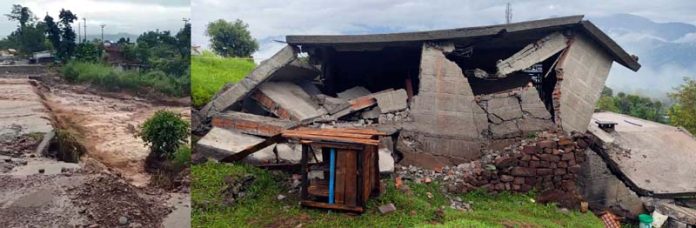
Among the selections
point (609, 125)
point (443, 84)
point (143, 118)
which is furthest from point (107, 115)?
point (609, 125)

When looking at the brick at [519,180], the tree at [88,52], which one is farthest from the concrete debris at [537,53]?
the tree at [88,52]

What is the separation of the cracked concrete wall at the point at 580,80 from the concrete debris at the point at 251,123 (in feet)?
13.6

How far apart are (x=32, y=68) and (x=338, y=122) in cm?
484

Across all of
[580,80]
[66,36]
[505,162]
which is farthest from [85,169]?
[580,80]

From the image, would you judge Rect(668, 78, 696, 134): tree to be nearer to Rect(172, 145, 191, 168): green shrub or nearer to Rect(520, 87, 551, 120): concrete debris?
Rect(520, 87, 551, 120): concrete debris

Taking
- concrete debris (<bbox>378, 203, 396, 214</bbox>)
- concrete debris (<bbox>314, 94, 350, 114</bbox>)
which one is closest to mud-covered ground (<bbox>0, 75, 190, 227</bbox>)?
concrete debris (<bbox>378, 203, 396, 214</bbox>)

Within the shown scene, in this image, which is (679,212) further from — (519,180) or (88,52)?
(88,52)

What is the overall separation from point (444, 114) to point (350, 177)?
97.1 inches

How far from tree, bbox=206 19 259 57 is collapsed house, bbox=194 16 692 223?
14497 millimetres

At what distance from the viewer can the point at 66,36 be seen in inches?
182

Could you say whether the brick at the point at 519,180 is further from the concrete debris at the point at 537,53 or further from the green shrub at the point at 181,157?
the green shrub at the point at 181,157

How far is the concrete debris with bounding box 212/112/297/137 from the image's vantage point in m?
8.45

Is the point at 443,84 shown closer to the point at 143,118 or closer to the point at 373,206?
the point at 373,206

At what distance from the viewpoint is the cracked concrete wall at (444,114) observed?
8.30 metres
